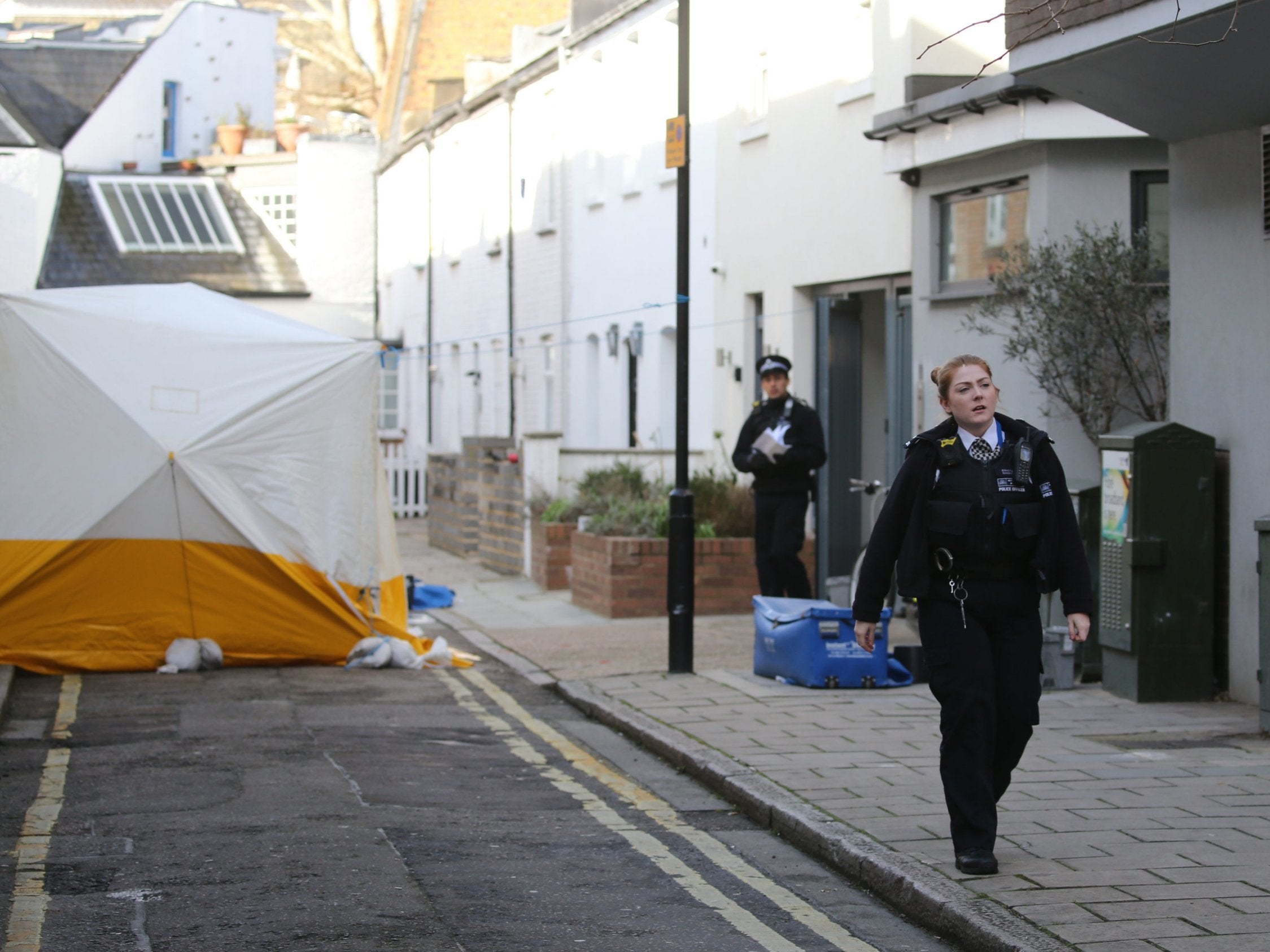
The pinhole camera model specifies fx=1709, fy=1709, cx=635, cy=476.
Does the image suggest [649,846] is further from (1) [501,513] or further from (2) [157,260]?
(2) [157,260]

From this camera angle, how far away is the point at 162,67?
41.3 metres

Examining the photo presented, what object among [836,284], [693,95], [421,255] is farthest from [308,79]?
[836,284]

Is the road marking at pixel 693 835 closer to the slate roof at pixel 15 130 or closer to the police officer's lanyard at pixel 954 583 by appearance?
the police officer's lanyard at pixel 954 583

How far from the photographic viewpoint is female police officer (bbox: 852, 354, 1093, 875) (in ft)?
20.3

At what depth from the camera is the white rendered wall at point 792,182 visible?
1512cm

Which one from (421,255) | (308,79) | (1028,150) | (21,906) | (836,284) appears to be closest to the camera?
(21,906)

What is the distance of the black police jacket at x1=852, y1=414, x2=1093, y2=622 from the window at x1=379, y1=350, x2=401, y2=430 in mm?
33447

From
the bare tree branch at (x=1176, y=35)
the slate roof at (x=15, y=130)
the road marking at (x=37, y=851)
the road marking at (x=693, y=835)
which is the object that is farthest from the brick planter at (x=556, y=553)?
the slate roof at (x=15, y=130)

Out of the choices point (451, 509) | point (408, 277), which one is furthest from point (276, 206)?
point (451, 509)

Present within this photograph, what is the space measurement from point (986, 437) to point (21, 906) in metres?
3.79

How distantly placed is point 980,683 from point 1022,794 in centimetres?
162

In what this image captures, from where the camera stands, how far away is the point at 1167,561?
33.1 feet

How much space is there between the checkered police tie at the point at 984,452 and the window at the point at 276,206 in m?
34.9

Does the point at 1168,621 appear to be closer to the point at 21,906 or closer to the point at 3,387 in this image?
the point at 21,906
